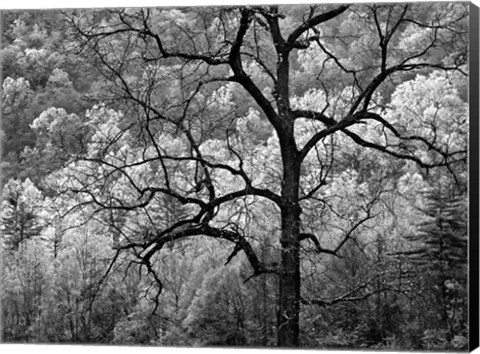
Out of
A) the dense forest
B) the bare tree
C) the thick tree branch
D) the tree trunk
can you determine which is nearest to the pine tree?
the dense forest

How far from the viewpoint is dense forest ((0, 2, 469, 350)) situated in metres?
13.1

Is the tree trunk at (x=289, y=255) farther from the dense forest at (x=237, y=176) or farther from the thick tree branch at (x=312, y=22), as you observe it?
the thick tree branch at (x=312, y=22)

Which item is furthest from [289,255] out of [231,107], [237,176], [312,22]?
[312,22]

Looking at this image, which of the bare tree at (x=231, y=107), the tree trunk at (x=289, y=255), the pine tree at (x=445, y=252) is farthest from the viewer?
the tree trunk at (x=289, y=255)

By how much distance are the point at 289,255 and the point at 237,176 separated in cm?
80

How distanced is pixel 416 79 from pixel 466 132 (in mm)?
646

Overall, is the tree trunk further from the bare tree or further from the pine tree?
the pine tree

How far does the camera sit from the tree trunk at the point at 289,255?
13.5 metres

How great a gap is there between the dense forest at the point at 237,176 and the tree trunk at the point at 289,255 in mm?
12

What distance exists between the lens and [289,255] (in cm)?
1349

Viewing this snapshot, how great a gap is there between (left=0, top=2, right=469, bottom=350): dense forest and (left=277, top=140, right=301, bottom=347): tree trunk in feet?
0.04

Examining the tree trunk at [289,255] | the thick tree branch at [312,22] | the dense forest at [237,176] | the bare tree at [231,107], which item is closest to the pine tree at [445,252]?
the dense forest at [237,176]

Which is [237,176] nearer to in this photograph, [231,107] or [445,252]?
[231,107]

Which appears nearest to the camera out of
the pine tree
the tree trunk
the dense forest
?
the pine tree
